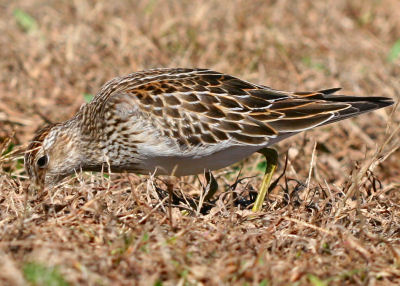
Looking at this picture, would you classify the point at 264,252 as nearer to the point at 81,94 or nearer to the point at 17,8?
the point at 81,94

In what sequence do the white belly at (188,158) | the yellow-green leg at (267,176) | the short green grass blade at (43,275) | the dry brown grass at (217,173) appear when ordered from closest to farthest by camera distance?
1. the short green grass blade at (43,275)
2. the dry brown grass at (217,173)
3. the white belly at (188,158)
4. the yellow-green leg at (267,176)

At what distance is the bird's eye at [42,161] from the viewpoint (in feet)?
22.5

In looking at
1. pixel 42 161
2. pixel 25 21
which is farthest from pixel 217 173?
pixel 25 21

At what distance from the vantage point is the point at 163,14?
12.4 meters

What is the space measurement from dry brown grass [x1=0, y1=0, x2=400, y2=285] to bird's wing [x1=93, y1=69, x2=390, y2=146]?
0.35 m

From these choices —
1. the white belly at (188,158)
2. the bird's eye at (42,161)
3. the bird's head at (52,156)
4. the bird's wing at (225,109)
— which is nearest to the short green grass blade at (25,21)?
the bird's head at (52,156)

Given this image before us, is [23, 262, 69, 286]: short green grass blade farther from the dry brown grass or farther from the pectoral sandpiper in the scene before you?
the pectoral sandpiper

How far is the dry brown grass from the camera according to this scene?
482 centimetres

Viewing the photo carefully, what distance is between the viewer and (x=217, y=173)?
307 inches

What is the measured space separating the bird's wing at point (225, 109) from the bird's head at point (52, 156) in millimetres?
615

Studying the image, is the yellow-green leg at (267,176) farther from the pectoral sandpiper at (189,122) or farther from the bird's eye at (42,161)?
the bird's eye at (42,161)

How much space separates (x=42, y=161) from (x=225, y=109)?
1836 mm

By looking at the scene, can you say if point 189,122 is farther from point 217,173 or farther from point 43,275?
point 43,275

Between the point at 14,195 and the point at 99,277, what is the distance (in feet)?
5.82
